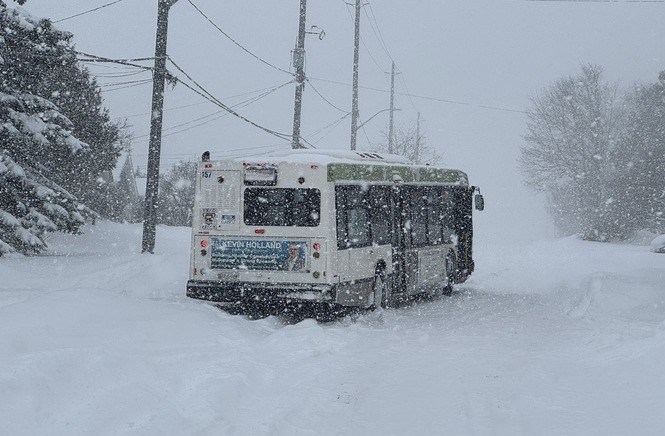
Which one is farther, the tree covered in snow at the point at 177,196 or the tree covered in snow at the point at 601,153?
the tree covered in snow at the point at 177,196

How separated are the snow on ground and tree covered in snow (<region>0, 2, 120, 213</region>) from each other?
30.3ft

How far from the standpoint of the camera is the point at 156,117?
20609 millimetres

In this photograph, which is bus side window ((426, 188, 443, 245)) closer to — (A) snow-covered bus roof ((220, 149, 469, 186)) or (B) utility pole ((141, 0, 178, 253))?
(A) snow-covered bus roof ((220, 149, 469, 186))

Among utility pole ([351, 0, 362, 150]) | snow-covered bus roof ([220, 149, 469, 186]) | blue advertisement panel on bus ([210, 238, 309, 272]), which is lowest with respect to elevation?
blue advertisement panel on bus ([210, 238, 309, 272])

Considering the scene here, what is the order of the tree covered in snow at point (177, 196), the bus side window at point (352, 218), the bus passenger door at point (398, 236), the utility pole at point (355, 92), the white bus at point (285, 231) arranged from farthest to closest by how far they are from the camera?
the tree covered in snow at point (177, 196), the utility pole at point (355, 92), the bus passenger door at point (398, 236), the bus side window at point (352, 218), the white bus at point (285, 231)

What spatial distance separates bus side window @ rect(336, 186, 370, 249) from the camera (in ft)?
47.6

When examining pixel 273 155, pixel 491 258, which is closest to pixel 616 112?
pixel 491 258

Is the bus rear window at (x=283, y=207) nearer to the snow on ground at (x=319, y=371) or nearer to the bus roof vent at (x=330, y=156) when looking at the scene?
the bus roof vent at (x=330, y=156)

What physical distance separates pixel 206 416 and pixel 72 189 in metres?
30.8

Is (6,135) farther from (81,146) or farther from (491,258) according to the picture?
(491,258)

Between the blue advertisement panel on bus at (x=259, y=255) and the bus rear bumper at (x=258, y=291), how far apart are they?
306 mm

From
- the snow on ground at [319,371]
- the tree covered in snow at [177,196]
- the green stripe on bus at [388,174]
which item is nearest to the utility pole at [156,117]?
the snow on ground at [319,371]

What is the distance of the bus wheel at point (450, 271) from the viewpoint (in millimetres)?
20605

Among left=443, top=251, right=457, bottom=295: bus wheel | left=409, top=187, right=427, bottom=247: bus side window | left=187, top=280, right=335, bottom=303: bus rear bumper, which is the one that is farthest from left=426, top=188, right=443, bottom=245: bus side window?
left=187, top=280, right=335, bottom=303: bus rear bumper
